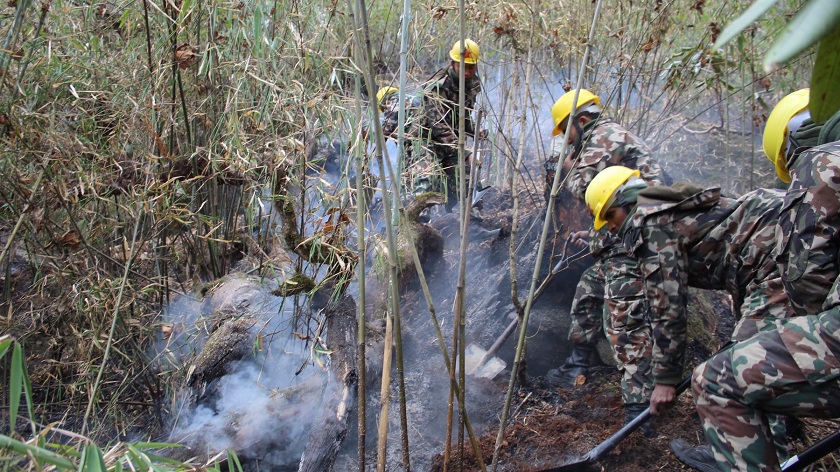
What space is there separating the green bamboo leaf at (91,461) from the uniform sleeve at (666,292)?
6.82 ft

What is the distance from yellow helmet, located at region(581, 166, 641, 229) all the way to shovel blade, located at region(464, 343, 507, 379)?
3.45 ft

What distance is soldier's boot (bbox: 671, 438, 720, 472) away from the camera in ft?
8.29

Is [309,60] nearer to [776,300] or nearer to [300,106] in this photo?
[300,106]

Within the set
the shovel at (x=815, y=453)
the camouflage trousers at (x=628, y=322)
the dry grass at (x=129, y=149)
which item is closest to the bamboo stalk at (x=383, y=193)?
the dry grass at (x=129, y=149)

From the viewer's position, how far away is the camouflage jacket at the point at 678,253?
242cm

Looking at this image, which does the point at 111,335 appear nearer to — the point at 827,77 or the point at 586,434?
the point at 586,434

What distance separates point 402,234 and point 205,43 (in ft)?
5.43

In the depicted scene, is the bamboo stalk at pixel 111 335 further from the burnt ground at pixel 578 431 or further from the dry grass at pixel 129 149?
the burnt ground at pixel 578 431

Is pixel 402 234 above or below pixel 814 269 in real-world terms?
below

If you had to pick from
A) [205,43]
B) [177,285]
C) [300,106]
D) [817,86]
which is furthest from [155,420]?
[817,86]

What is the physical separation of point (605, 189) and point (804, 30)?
7.99ft

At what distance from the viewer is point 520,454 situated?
2717 millimetres

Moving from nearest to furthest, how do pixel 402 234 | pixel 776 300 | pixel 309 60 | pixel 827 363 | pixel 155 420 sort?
pixel 827 363 → pixel 776 300 → pixel 309 60 → pixel 155 420 → pixel 402 234

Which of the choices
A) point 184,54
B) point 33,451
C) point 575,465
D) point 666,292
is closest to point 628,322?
point 666,292
